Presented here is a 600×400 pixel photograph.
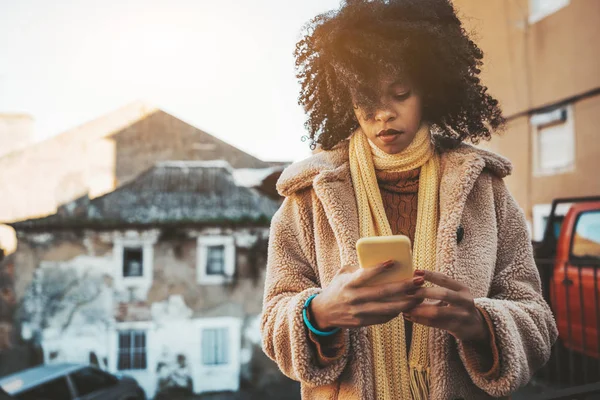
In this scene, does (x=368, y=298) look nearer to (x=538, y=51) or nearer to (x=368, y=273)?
(x=368, y=273)

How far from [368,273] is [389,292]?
53 mm

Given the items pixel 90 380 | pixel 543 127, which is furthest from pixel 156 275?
pixel 543 127

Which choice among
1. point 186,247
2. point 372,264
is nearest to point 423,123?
point 372,264

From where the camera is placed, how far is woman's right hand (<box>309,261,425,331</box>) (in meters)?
0.88

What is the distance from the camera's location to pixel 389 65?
3.75ft

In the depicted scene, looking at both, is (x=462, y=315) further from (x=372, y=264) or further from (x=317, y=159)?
(x=317, y=159)

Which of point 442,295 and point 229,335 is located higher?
point 442,295

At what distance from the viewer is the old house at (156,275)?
7.62 metres

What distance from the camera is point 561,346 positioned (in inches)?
153

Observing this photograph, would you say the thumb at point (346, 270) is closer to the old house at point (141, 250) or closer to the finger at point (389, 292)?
the finger at point (389, 292)

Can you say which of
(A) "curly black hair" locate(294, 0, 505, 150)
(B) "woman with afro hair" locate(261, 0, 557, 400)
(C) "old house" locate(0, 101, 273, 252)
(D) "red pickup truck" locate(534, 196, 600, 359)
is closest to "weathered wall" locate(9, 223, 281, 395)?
(C) "old house" locate(0, 101, 273, 252)

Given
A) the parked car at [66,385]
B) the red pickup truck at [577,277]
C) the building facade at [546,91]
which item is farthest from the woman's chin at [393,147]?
the parked car at [66,385]

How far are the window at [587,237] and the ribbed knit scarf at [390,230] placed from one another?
3251 mm

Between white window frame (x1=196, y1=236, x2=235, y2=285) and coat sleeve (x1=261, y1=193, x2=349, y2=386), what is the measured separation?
7.18 meters
